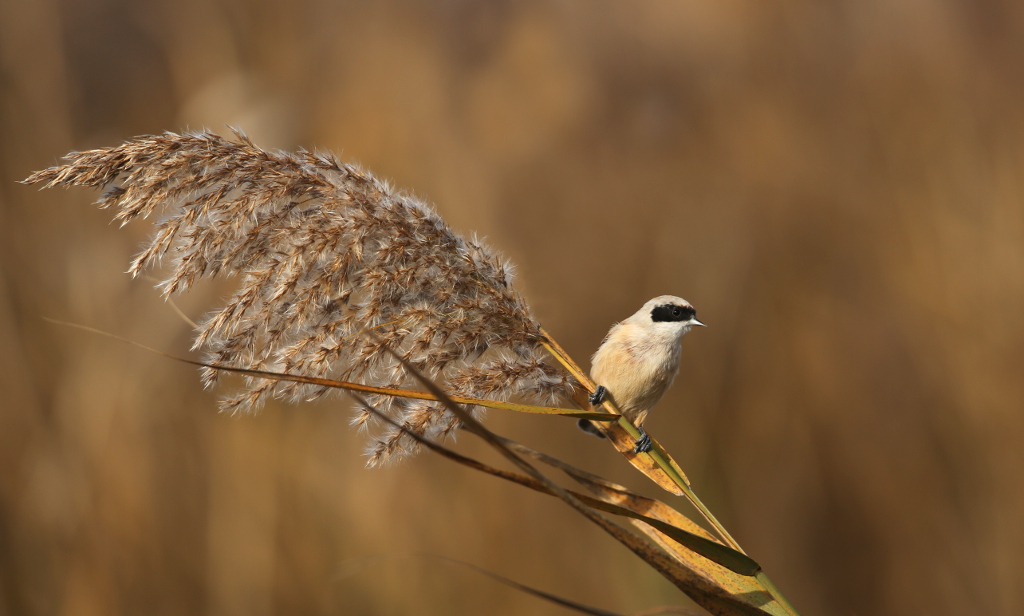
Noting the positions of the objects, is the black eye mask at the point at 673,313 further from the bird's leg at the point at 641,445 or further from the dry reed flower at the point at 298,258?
the dry reed flower at the point at 298,258

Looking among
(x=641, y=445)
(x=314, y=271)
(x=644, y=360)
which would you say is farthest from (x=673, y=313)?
(x=314, y=271)

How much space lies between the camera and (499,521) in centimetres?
330

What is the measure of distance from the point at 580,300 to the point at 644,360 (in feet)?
6.19

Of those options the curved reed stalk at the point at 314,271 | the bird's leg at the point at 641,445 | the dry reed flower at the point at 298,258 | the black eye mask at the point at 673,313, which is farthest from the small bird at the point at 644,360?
the dry reed flower at the point at 298,258

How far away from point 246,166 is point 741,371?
317 cm

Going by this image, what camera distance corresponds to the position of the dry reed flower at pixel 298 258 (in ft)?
4.36

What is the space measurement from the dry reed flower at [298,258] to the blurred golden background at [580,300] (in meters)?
1.64

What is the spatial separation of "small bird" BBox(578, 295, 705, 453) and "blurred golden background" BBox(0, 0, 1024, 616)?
50.7 inches

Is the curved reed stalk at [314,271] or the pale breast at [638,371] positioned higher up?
the curved reed stalk at [314,271]

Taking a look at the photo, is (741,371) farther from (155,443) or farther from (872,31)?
(155,443)

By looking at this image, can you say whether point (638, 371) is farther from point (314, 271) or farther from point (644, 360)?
point (314, 271)

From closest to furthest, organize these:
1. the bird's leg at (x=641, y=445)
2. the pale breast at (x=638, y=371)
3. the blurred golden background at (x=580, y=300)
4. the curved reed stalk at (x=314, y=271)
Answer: the curved reed stalk at (x=314, y=271)
the bird's leg at (x=641, y=445)
the pale breast at (x=638, y=371)
the blurred golden background at (x=580, y=300)

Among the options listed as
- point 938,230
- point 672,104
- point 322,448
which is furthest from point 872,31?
point 322,448

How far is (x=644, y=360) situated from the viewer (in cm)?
212
